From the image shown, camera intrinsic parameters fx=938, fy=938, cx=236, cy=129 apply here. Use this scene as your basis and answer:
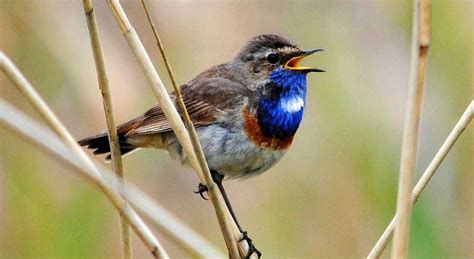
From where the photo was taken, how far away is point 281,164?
13.6 ft

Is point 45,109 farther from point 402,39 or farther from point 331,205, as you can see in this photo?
point 402,39

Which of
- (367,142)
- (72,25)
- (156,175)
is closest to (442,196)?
(367,142)

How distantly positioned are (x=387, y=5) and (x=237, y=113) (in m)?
0.94

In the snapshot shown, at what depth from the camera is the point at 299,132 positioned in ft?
13.9

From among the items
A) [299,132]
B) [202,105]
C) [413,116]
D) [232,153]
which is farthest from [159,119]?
[413,116]

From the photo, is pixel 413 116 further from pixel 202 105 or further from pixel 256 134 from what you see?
pixel 202 105

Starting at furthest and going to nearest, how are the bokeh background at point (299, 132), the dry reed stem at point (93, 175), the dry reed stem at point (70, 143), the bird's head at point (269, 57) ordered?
the bird's head at point (269, 57), the bokeh background at point (299, 132), the dry reed stem at point (70, 143), the dry reed stem at point (93, 175)

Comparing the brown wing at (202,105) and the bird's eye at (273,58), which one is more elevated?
the bird's eye at (273,58)

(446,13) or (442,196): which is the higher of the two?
(446,13)

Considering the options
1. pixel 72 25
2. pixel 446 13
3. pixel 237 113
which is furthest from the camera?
pixel 72 25

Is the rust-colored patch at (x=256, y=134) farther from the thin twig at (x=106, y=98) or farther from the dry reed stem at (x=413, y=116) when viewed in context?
the dry reed stem at (x=413, y=116)

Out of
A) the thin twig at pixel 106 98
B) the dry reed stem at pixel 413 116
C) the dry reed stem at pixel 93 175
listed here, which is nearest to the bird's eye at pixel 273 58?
the thin twig at pixel 106 98

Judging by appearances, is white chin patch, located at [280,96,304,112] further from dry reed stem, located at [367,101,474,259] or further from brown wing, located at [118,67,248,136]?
dry reed stem, located at [367,101,474,259]

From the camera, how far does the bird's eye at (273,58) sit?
12.0ft
